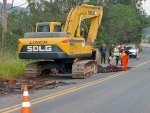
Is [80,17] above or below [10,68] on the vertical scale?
above

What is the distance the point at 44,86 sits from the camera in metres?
15.0

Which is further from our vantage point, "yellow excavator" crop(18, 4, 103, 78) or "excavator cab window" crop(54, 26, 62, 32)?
"excavator cab window" crop(54, 26, 62, 32)

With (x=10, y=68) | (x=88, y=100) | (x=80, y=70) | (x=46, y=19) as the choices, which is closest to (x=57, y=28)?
(x=80, y=70)

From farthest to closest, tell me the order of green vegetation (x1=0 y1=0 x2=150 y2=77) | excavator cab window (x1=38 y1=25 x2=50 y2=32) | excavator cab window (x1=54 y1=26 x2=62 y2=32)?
1. green vegetation (x1=0 y1=0 x2=150 y2=77)
2. excavator cab window (x1=54 y1=26 x2=62 y2=32)
3. excavator cab window (x1=38 y1=25 x2=50 y2=32)

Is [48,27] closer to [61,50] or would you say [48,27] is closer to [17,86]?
[61,50]

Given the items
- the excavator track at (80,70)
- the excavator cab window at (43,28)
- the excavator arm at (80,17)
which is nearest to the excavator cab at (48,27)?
the excavator cab window at (43,28)

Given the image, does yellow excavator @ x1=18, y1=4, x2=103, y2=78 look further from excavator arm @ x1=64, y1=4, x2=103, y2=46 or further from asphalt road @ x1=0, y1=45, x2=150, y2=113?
asphalt road @ x1=0, y1=45, x2=150, y2=113

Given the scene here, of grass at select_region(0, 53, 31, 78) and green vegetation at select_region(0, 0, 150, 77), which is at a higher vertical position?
green vegetation at select_region(0, 0, 150, 77)

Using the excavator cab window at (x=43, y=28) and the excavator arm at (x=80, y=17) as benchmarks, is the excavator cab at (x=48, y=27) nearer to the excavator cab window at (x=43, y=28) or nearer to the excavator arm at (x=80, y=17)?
the excavator cab window at (x=43, y=28)

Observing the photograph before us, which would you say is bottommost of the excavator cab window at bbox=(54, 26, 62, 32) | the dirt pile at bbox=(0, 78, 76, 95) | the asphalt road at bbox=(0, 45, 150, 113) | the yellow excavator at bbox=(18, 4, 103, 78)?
the dirt pile at bbox=(0, 78, 76, 95)

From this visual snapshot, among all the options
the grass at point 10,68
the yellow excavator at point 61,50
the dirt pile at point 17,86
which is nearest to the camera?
the dirt pile at point 17,86

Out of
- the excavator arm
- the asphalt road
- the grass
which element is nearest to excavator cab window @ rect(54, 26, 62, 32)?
the excavator arm

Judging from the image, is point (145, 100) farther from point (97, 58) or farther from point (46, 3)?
point (46, 3)

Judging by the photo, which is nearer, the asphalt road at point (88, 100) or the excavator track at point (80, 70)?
the asphalt road at point (88, 100)
